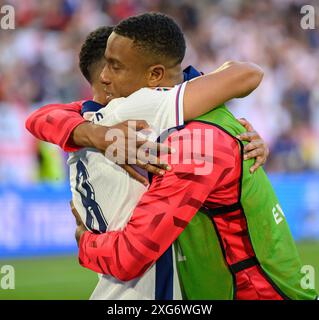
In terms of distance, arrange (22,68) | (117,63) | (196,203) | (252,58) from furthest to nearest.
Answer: (252,58), (22,68), (117,63), (196,203)

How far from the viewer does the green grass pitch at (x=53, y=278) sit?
296 inches

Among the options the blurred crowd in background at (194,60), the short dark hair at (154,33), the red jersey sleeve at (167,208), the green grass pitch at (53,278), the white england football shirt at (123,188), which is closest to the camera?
the red jersey sleeve at (167,208)

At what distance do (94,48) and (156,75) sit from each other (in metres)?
0.54

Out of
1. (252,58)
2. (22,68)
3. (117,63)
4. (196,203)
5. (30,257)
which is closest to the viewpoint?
(196,203)

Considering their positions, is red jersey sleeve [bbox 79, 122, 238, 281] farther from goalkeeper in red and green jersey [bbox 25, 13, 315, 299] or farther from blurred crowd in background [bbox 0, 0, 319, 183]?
blurred crowd in background [bbox 0, 0, 319, 183]

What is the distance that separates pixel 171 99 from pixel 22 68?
8504 mm

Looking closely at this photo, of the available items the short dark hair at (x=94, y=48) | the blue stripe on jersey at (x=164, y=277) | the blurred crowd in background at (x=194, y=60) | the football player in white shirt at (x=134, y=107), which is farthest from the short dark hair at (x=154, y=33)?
the blurred crowd in background at (x=194, y=60)

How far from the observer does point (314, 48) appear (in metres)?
13.6

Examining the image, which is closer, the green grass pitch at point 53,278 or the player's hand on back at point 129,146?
the player's hand on back at point 129,146

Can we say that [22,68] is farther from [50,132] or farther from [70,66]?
[50,132]

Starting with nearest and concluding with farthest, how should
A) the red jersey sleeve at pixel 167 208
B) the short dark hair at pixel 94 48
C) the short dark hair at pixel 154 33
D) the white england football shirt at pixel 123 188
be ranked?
the red jersey sleeve at pixel 167 208, the white england football shirt at pixel 123 188, the short dark hair at pixel 154 33, the short dark hair at pixel 94 48

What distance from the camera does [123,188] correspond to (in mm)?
2758

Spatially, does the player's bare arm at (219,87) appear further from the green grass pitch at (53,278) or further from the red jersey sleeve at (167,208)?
the green grass pitch at (53,278)
